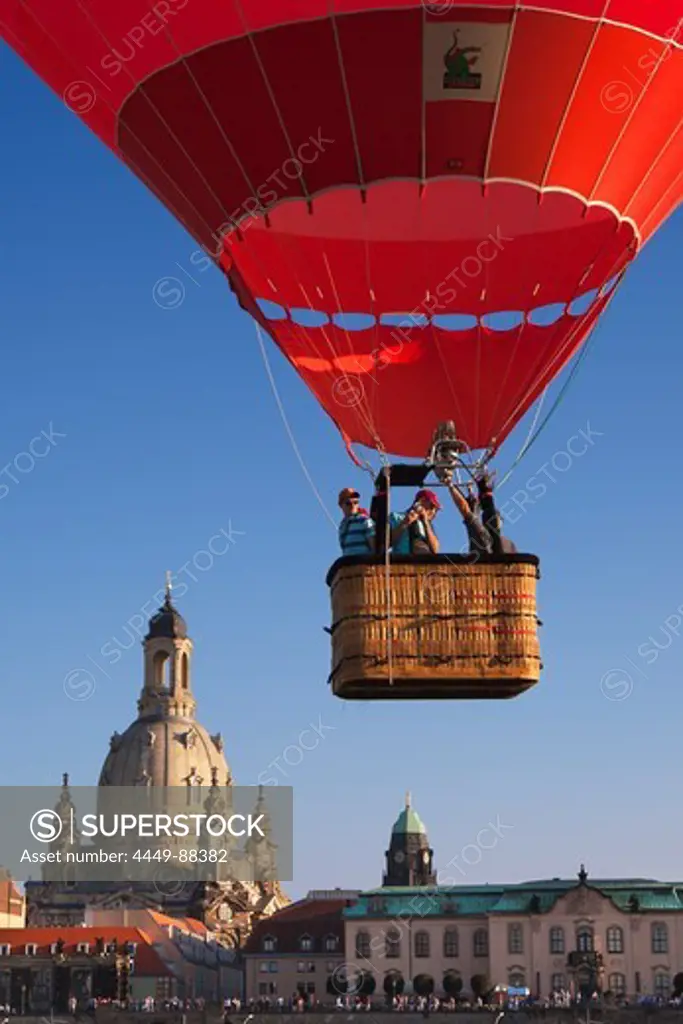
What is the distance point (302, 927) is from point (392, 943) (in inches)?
255

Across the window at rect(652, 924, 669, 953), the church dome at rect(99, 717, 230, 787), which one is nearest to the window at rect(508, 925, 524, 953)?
the window at rect(652, 924, 669, 953)

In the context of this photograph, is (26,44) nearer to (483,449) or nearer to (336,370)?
(336,370)

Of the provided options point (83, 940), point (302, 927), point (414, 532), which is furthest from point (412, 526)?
point (302, 927)

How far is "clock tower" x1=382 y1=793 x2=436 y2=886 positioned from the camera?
9644 cm

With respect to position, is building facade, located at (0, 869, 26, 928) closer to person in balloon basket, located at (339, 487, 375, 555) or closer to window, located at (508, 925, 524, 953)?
window, located at (508, 925, 524, 953)

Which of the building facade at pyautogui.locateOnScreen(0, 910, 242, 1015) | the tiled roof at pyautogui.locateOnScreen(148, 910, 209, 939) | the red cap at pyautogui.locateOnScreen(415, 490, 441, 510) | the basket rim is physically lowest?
the basket rim

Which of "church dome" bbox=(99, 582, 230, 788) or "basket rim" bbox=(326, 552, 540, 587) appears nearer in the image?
"basket rim" bbox=(326, 552, 540, 587)

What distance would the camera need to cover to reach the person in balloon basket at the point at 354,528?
14.2m

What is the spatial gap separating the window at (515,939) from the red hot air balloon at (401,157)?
55.4m

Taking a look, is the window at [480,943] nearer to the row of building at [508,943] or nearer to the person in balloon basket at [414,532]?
the row of building at [508,943]

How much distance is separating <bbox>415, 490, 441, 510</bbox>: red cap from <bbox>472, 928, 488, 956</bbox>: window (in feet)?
191

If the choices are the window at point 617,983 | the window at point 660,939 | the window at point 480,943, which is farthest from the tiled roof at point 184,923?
the window at point 660,939

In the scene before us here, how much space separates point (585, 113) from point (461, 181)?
1.12 metres

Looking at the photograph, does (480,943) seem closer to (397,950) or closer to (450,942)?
(450,942)
